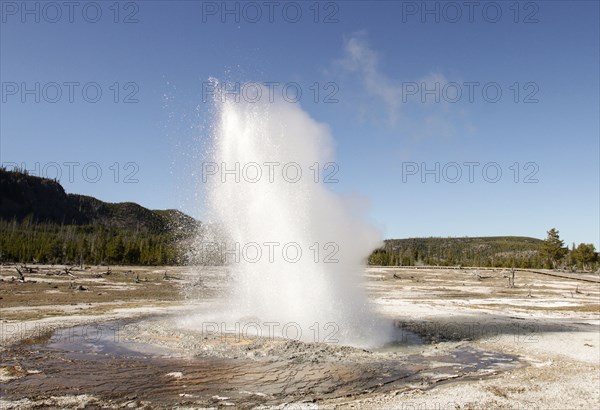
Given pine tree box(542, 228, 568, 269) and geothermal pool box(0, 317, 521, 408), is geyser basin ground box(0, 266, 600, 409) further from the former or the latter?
pine tree box(542, 228, 568, 269)

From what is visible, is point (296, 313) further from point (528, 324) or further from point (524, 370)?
point (528, 324)

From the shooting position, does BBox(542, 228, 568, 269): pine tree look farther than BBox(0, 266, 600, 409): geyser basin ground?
Yes

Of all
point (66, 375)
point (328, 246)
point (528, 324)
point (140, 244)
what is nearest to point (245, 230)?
point (328, 246)

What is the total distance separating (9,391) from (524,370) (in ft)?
49.2

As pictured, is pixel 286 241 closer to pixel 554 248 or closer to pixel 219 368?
pixel 219 368

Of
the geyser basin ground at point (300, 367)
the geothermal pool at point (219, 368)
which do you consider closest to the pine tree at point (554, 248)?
→ the geyser basin ground at point (300, 367)

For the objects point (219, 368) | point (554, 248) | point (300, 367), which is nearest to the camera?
point (219, 368)

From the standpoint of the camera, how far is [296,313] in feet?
67.5

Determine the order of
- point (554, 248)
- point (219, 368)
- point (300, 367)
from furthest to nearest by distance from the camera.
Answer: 1. point (554, 248)
2. point (300, 367)
3. point (219, 368)

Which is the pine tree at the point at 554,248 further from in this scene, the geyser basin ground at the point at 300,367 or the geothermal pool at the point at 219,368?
the geothermal pool at the point at 219,368

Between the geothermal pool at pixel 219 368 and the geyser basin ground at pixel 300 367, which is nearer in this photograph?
the geyser basin ground at pixel 300 367

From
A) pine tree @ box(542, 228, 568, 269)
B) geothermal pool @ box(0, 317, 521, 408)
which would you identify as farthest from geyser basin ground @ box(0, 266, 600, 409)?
pine tree @ box(542, 228, 568, 269)

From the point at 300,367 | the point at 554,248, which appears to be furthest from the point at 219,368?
the point at 554,248

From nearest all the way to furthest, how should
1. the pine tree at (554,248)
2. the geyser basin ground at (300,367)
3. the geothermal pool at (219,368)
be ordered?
the geyser basin ground at (300,367), the geothermal pool at (219,368), the pine tree at (554,248)
